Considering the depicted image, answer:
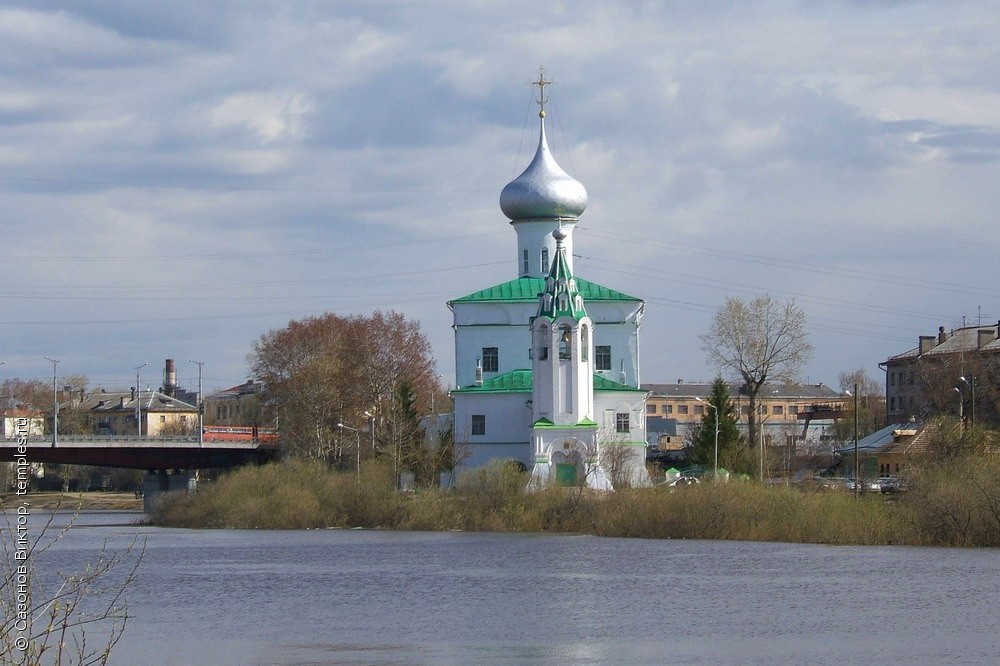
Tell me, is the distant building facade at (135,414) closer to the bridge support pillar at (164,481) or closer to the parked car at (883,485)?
the bridge support pillar at (164,481)

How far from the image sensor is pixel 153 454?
7712 centimetres

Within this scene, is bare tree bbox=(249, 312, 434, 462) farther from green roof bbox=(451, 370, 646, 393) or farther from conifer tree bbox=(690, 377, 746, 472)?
conifer tree bbox=(690, 377, 746, 472)

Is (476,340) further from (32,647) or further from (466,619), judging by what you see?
(32,647)

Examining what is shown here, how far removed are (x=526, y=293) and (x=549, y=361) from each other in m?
7.20

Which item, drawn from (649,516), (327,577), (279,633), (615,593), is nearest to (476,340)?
(649,516)

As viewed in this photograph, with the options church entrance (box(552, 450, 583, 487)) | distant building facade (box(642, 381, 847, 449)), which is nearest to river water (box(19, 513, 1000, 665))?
church entrance (box(552, 450, 583, 487))

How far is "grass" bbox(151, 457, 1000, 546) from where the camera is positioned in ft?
130

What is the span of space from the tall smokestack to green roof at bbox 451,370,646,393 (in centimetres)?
8401

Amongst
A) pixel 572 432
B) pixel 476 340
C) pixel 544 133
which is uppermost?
pixel 544 133

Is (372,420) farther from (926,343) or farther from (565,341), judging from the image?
(926,343)

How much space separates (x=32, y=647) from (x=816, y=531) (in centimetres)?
3215

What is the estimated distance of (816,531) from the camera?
42406 millimetres

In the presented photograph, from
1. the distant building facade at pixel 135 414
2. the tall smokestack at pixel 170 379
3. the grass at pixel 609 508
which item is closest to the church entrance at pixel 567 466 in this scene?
the grass at pixel 609 508

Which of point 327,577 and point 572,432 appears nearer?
point 327,577
